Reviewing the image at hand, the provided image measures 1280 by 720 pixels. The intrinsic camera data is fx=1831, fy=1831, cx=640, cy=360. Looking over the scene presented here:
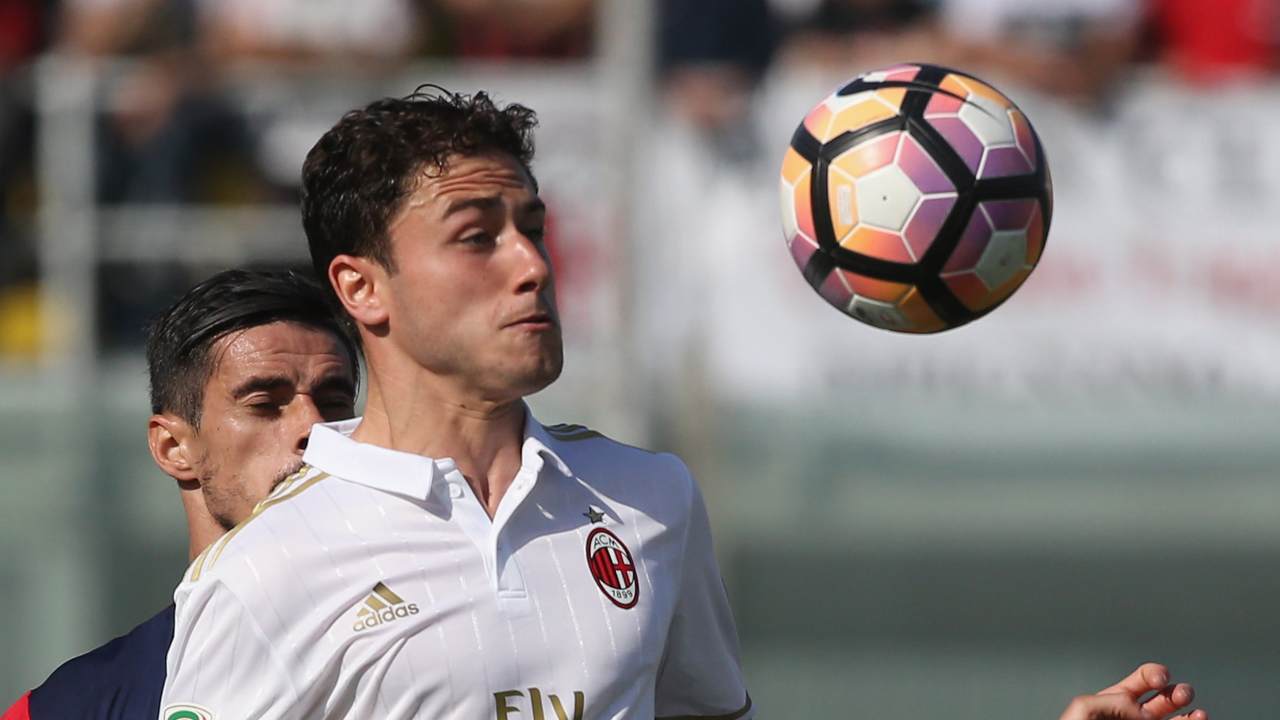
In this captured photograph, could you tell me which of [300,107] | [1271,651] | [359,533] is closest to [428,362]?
[359,533]

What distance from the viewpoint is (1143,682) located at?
3.10 metres

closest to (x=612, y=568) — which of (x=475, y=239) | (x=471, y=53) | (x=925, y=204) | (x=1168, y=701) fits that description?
(x=475, y=239)

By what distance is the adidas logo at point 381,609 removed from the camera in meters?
3.00

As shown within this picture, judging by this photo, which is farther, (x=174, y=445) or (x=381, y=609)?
(x=174, y=445)

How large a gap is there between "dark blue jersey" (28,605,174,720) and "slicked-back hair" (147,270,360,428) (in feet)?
1.85

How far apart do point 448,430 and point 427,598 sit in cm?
34

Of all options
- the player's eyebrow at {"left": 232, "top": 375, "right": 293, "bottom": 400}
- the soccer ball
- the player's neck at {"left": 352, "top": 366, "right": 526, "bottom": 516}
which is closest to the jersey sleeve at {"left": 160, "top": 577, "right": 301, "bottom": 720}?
the player's neck at {"left": 352, "top": 366, "right": 526, "bottom": 516}

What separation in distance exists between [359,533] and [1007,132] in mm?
1735

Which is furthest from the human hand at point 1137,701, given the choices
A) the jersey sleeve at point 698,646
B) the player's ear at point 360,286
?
the player's ear at point 360,286

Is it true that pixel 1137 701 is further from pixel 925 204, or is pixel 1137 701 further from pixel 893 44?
pixel 893 44

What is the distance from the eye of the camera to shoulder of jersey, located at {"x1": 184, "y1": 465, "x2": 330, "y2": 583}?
303cm

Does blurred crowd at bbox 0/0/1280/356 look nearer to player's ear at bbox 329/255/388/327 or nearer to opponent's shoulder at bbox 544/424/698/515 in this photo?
opponent's shoulder at bbox 544/424/698/515

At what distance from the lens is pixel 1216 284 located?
29.9 feet

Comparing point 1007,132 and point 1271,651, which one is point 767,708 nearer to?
point 1271,651
